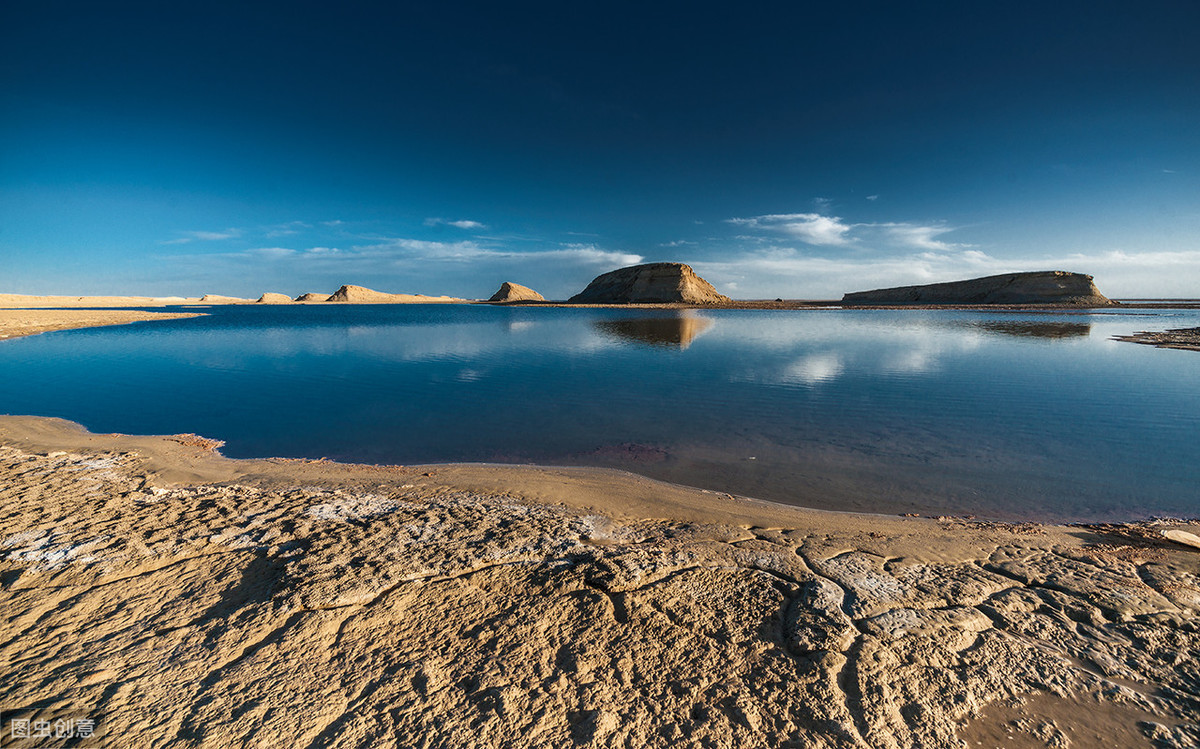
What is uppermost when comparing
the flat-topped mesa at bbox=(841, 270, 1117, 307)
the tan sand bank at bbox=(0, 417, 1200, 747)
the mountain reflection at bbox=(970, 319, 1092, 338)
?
the flat-topped mesa at bbox=(841, 270, 1117, 307)

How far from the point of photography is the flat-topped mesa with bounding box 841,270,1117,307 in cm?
9675

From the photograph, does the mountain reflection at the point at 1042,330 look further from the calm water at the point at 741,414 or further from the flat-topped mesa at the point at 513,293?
the flat-topped mesa at the point at 513,293

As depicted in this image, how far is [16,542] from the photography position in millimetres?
5027

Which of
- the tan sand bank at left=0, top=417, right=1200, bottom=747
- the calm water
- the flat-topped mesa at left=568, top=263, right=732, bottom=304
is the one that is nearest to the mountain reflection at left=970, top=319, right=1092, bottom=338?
the calm water

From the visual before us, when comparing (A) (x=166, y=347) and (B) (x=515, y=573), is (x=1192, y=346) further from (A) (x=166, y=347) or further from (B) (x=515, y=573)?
(A) (x=166, y=347)

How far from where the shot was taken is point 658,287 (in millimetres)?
118500

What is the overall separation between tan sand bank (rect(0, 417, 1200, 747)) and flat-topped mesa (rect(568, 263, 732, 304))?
111126 mm

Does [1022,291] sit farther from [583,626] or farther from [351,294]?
[351,294]

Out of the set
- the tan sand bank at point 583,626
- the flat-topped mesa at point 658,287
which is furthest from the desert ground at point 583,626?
the flat-topped mesa at point 658,287

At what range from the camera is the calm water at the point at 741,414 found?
7816 millimetres

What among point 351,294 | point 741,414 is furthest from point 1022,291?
point 351,294

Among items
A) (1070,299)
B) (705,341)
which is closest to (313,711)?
(705,341)

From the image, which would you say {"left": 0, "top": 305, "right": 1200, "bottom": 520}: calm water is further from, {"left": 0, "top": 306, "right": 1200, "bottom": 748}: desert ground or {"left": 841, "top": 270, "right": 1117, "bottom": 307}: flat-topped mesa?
{"left": 841, "top": 270, "right": 1117, "bottom": 307}: flat-topped mesa

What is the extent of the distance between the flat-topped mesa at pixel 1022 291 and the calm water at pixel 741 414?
341ft
